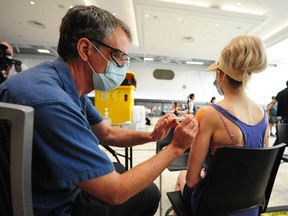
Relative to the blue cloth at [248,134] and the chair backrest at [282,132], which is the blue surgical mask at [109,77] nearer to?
the blue cloth at [248,134]

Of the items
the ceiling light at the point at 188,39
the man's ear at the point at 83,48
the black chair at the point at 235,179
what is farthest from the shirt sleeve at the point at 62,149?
the ceiling light at the point at 188,39

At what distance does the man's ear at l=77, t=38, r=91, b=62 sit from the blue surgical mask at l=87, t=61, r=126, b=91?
38mm

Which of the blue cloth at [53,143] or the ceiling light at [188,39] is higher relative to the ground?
the ceiling light at [188,39]

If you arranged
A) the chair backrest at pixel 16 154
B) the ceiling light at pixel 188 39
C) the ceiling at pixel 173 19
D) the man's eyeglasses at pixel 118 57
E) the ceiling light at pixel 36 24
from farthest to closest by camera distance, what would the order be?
the ceiling light at pixel 188 39 < the ceiling light at pixel 36 24 < the ceiling at pixel 173 19 < the man's eyeglasses at pixel 118 57 < the chair backrest at pixel 16 154

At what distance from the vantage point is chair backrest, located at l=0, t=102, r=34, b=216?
0.30 meters

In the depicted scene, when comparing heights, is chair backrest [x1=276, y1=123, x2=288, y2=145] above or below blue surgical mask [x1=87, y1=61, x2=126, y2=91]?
below

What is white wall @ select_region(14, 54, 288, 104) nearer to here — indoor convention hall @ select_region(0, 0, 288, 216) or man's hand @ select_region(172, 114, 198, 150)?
indoor convention hall @ select_region(0, 0, 288, 216)

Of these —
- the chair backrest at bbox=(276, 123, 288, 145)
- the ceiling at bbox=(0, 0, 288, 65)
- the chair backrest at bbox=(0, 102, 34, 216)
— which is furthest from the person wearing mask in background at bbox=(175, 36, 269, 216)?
the ceiling at bbox=(0, 0, 288, 65)

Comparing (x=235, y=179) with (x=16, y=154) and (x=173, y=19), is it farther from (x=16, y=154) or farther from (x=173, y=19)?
(x=173, y=19)

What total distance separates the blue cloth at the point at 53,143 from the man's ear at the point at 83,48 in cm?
20

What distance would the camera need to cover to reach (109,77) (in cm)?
88

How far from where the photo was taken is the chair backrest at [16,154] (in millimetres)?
303

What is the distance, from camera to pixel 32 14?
5590 millimetres

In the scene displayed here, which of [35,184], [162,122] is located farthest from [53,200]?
[162,122]
